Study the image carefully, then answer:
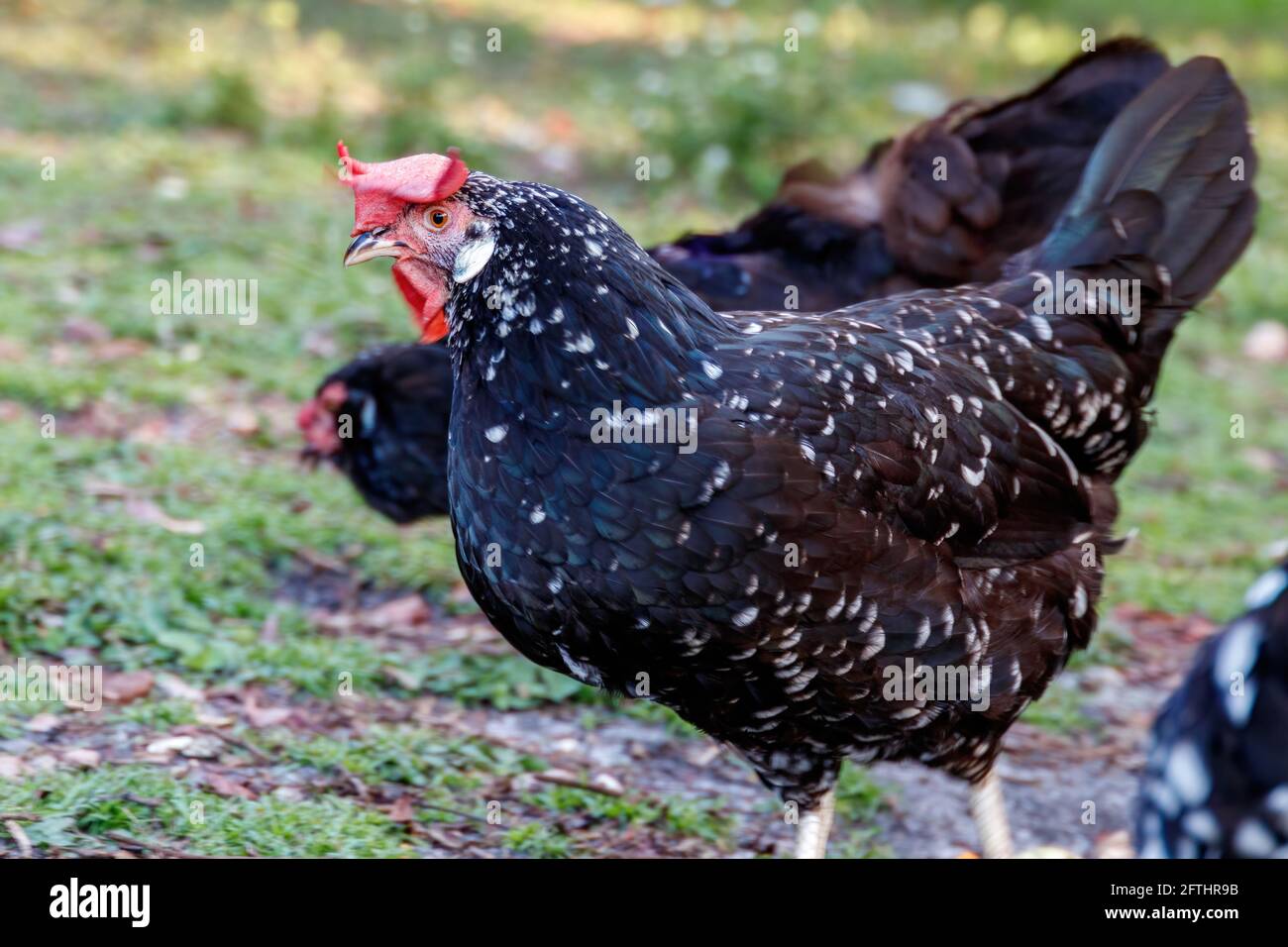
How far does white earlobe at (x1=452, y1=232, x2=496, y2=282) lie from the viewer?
132 inches

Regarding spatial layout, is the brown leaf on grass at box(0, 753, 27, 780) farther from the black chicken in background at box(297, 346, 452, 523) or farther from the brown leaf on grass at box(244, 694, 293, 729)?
the black chicken in background at box(297, 346, 452, 523)

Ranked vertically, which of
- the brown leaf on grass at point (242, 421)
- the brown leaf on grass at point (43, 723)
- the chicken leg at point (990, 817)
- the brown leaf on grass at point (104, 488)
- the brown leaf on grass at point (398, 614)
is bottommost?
the chicken leg at point (990, 817)

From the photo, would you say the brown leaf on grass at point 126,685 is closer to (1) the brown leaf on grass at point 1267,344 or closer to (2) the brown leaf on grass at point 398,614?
(2) the brown leaf on grass at point 398,614

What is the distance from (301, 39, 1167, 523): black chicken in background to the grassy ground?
0.50m

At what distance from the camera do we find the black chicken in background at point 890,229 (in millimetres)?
5125

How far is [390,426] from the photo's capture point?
216 inches

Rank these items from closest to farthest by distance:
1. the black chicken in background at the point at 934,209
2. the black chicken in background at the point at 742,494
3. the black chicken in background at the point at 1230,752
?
the black chicken in background at the point at 1230,752
the black chicken in background at the point at 742,494
the black chicken in background at the point at 934,209

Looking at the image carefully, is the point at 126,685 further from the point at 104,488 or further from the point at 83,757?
the point at 104,488

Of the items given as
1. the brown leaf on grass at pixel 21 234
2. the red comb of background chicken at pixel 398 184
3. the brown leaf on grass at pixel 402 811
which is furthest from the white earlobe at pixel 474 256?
the brown leaf on grass at pixel 21 234

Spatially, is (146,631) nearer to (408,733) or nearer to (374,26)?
(408,733)

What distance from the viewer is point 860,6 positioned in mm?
12398

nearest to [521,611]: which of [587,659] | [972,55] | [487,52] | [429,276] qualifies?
[587,659]

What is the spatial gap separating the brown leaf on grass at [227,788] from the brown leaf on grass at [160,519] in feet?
4.88
